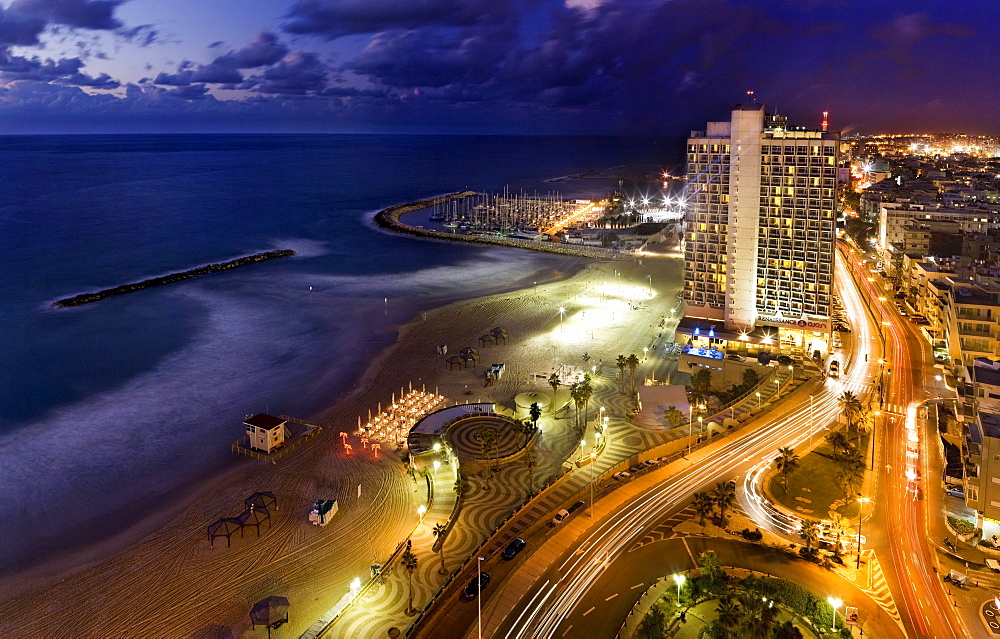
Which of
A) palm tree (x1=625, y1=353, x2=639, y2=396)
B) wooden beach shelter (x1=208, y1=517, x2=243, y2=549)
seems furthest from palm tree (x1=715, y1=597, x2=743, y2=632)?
palm tree (x1=625, y1=353, x2=639, y2=396)

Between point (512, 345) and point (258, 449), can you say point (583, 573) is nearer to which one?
point (258, 449)

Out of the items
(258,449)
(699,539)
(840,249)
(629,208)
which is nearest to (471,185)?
(629,208)

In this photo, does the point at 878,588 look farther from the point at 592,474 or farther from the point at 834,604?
the point at 592,474

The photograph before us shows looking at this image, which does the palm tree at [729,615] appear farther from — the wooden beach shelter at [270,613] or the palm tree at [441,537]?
the wooden beach shelter at [270,613]

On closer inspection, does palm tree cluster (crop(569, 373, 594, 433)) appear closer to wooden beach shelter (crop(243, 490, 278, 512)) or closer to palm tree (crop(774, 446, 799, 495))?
palm tree (crop(774, 446, 799, 495))

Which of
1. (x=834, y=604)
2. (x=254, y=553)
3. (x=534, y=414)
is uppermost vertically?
(x=534, y=414)

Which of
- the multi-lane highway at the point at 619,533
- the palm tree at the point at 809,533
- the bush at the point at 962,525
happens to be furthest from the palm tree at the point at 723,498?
the bush at the point at 962,525

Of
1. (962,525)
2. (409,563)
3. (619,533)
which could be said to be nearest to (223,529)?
(409,563)
